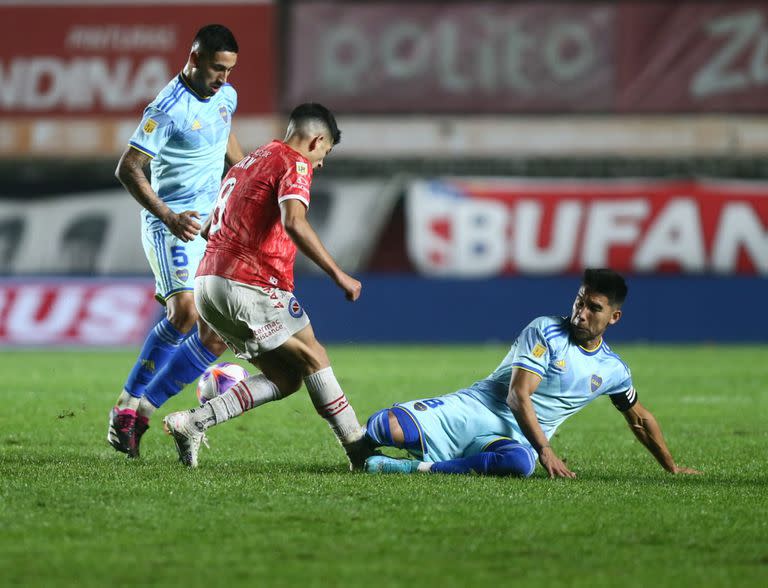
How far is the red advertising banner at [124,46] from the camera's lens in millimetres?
19281

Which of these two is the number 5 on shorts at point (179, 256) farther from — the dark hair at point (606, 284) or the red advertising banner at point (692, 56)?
the red advertising banner at point (692, 56)

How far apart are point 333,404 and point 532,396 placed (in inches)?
38.5

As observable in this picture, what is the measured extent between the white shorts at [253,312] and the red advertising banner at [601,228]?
12.2 metres

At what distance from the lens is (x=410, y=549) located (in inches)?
163

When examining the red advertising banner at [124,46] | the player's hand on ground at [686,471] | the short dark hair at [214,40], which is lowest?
the player's hand on ground at [686,471]

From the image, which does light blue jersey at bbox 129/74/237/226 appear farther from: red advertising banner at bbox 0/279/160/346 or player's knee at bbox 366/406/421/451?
red advertising banner at bbox 0/279/160/346

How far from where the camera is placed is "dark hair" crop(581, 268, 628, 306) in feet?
19.2

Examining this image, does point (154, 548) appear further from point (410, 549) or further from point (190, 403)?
point (190, 403)

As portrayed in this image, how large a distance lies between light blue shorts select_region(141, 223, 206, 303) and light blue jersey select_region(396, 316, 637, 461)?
55.3 inches

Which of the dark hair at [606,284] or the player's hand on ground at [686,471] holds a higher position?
the dark hair at [606,284]

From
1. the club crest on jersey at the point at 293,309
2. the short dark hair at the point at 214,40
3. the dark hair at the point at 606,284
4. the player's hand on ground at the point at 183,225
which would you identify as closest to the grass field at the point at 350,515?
the club crest on jersey at the point at 293,309

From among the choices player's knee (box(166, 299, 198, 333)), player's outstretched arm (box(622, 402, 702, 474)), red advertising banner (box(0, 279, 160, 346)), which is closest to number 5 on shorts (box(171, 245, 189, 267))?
player's knee (box(166, 299, 198, 333))

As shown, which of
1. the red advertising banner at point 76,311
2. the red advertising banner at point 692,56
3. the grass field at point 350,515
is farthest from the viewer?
the red advertising banner at point 692,56

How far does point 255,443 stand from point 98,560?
10.8 feet
